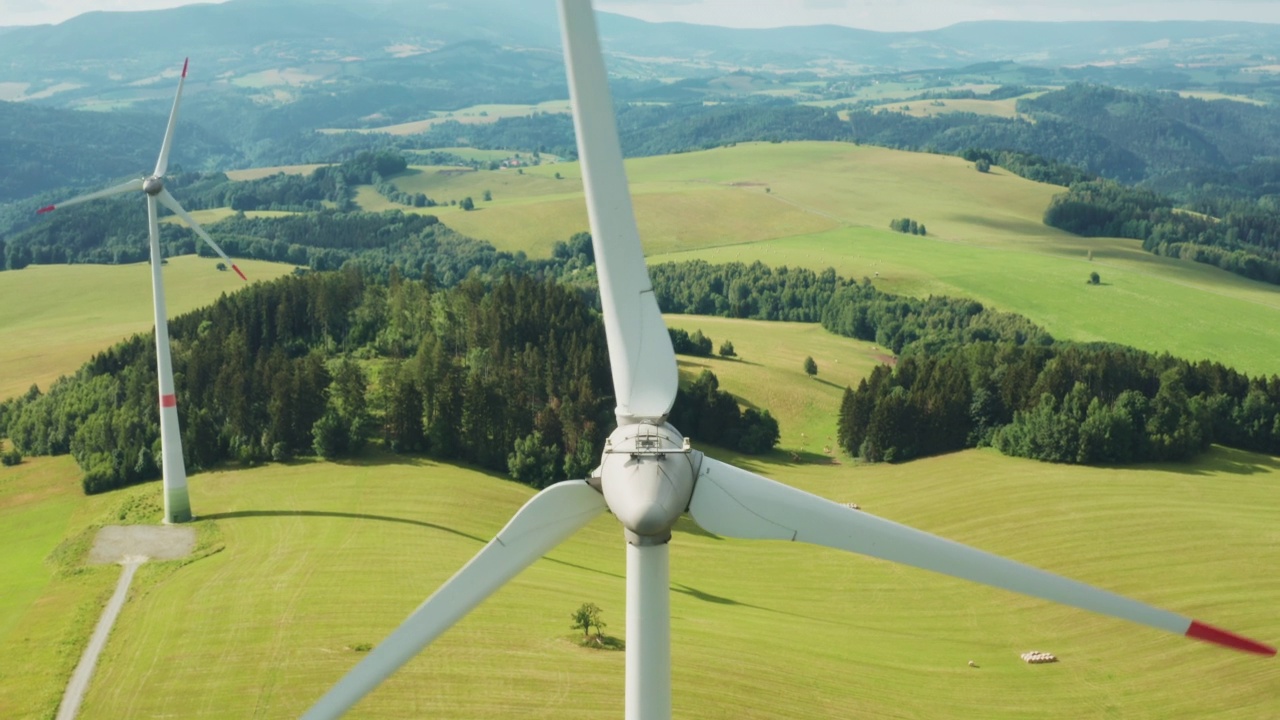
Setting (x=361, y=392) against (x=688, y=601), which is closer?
(x=688, y=601)

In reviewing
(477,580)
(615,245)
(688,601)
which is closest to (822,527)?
(477,580)

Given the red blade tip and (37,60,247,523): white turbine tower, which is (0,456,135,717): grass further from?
the red blade tip

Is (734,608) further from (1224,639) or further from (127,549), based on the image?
(1224,639)

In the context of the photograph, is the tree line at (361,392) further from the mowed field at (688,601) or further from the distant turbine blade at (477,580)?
the distant turbine blade at (477,580)

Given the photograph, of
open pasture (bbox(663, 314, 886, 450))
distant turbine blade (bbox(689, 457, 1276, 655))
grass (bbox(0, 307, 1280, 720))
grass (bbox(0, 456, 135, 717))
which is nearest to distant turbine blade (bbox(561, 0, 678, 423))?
distant turbine blade (bbox(689, 457, 1276, 655))

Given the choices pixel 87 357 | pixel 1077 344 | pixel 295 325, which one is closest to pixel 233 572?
pixel 295 325
